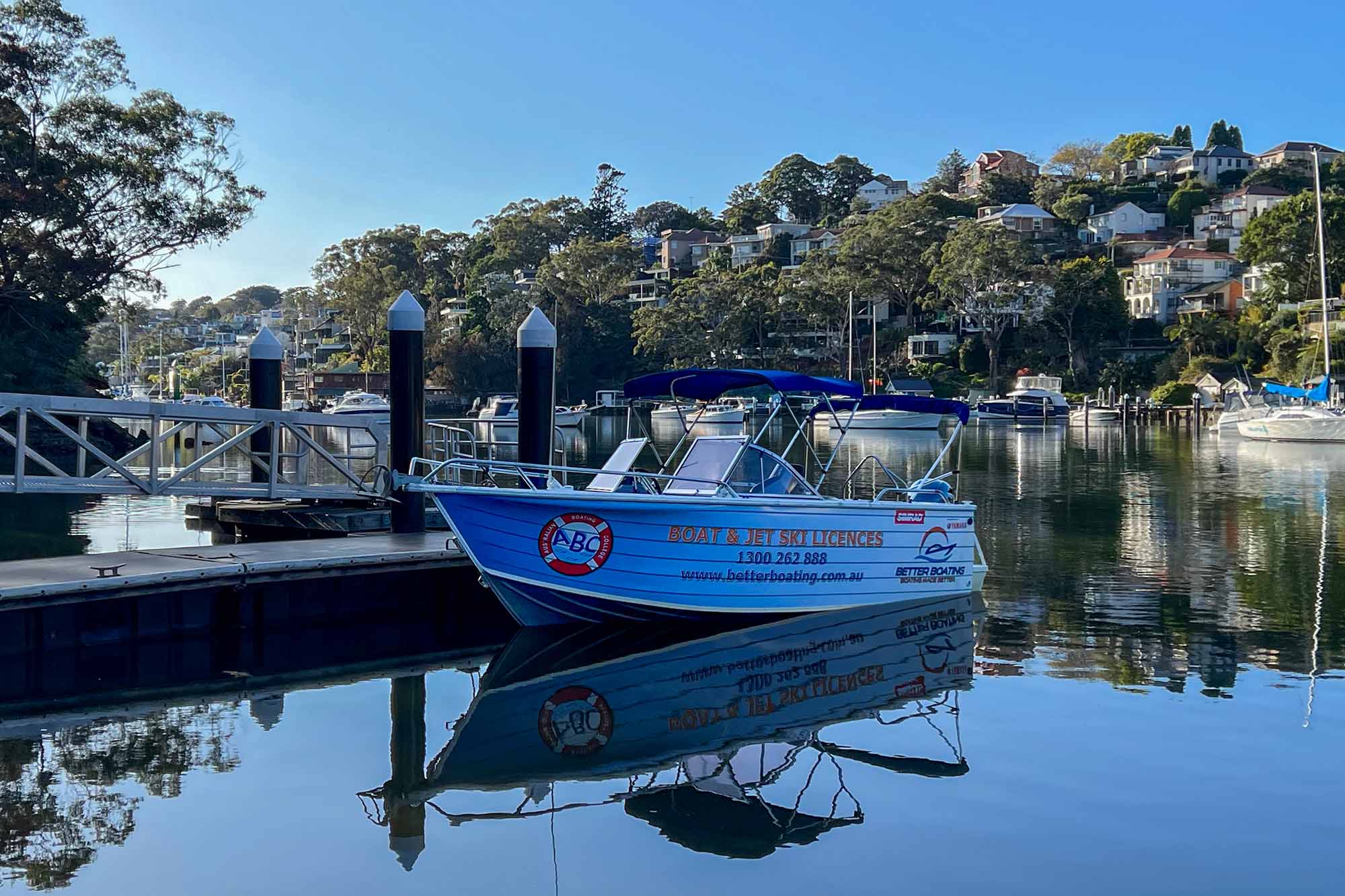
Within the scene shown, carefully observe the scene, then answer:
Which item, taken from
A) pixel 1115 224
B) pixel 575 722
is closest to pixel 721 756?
pixel 575 722

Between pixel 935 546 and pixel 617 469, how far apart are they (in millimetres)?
4573

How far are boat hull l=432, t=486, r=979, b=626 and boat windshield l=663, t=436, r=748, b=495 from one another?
2.20 ft

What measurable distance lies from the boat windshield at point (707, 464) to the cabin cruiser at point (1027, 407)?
6227 centimetres

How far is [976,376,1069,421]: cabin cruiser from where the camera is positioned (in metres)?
74.8

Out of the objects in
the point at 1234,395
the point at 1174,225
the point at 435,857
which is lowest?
the point at 435,857

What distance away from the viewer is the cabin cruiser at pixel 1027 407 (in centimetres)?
7481

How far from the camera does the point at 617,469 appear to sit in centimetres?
1542

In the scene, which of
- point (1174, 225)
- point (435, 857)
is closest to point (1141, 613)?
point (435, 857)

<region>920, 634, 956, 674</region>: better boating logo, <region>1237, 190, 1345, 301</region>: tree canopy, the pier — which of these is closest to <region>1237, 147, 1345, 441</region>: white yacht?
<region>1237, 190, 1345, 301</region>: tree canopy

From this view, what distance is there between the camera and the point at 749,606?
1516 cm

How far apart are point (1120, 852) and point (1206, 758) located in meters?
2.43

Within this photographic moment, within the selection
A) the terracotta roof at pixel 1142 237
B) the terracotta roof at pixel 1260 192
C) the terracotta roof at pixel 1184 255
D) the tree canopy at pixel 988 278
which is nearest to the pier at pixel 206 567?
the tree canopy at pixel 988 278

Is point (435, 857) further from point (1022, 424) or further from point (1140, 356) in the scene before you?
point (1140, 356)

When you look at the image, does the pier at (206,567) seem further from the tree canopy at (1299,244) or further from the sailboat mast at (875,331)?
the tree canopy at (1299,244)
